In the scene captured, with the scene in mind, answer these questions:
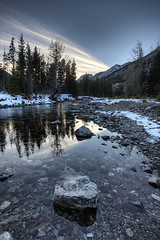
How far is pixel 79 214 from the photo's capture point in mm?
2070

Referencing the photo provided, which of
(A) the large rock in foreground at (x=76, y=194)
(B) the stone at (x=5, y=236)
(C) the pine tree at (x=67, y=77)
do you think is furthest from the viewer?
(C) the pine tree at (x=67, y=77)

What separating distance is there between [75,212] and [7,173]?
2.30 meters

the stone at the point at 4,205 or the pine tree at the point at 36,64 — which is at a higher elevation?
the pine tree at the point at 36,64

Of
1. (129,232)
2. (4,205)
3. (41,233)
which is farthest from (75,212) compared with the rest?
(4,205)

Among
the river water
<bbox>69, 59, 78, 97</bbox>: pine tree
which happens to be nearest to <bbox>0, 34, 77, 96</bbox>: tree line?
<bbox>69, 59, 78, 97</bbox>: pine tree

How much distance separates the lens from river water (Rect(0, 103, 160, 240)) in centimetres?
181

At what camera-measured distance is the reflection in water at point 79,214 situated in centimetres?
196

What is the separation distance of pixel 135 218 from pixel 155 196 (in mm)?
862

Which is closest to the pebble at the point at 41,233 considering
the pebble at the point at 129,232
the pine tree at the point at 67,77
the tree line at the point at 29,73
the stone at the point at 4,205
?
the stone at the point at 4,205

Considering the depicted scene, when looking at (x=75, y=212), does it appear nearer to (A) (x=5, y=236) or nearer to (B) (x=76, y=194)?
(B) (x=76, y=194)

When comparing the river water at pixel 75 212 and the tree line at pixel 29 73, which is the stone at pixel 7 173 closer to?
the river water at pixel 75 212

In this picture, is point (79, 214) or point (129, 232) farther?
point (79, 214)

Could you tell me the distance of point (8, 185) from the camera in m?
2.80

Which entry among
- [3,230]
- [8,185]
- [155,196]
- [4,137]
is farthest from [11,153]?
[155,196]
